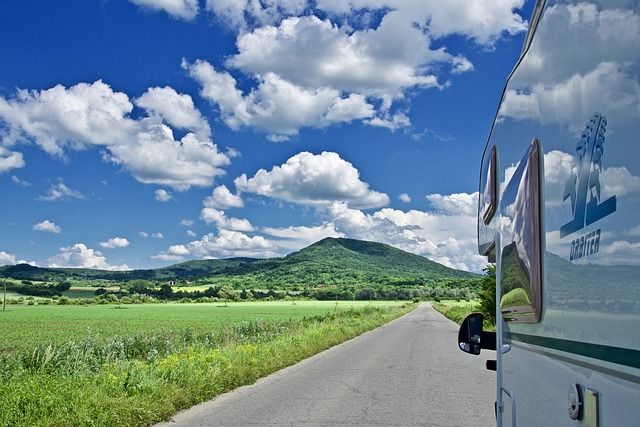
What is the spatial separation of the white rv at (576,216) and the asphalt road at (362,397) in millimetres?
5939

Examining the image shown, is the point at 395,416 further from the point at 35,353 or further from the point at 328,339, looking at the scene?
the point at 328,339

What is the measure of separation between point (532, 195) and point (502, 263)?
47.2 inches

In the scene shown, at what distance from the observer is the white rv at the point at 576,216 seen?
1668 mm

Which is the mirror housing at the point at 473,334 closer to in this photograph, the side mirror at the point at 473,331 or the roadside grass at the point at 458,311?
the side mirror at the point at 473,331

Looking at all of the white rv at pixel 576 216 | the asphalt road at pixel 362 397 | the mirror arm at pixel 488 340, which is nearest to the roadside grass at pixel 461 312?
the asphalt road at pixel 362 397

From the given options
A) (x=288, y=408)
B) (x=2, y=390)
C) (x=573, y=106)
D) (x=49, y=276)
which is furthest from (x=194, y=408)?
(x=49, y=276)

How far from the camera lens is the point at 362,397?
436 inches

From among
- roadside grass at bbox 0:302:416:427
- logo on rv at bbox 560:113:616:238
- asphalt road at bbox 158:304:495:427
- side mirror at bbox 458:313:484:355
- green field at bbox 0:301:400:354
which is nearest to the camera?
logo on rv at bbox 560:113:616:238

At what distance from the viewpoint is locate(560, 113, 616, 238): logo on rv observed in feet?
6.02

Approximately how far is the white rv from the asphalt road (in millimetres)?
5939

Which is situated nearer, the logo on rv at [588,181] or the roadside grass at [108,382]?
the logo on rv at [588,181]

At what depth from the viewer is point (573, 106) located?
215 centimetres

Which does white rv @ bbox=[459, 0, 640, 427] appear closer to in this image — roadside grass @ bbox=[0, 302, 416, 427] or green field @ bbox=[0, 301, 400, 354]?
roadside grass @ bbox=[0, 302, 416, 427]

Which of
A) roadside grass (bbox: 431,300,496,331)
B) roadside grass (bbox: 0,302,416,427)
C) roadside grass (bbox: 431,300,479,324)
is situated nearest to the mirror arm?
roadside grass (bbox: 0,302,416,427)
